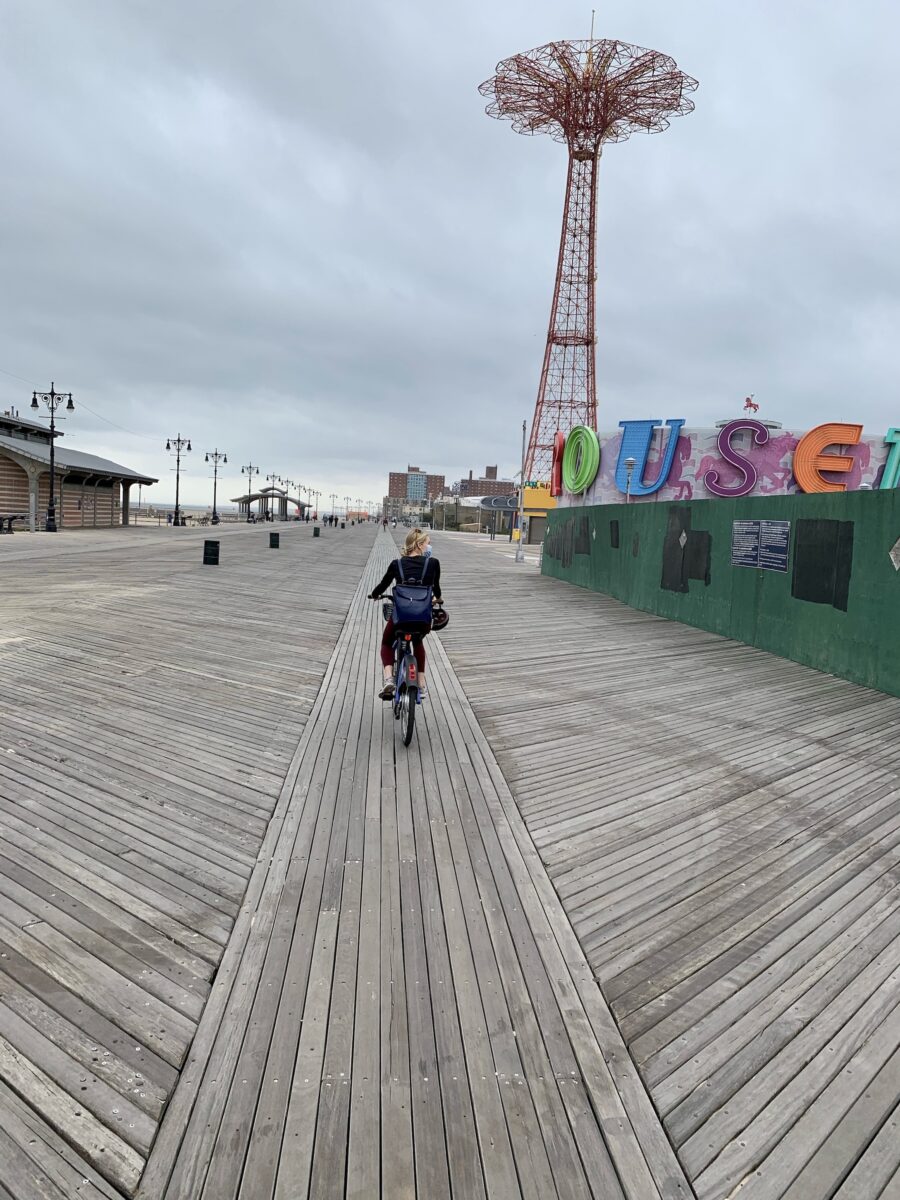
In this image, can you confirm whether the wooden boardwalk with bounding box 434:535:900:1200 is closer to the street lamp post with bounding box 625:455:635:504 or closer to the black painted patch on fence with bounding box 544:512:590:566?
the black painted patch on fence with bounding box 544:512:590:566

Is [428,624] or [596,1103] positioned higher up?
[428,624]

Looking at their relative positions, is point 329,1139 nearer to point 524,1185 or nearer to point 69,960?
point 524,1185

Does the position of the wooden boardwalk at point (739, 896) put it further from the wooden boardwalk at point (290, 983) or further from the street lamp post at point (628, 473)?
the street lamp post at point (628, 473)

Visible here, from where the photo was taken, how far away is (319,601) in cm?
1633

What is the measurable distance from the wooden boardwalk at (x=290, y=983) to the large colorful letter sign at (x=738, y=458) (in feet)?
98.8

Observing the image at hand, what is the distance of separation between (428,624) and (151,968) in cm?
380

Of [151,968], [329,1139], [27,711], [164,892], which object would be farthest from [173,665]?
[329,1139]

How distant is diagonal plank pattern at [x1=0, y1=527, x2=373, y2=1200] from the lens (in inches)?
94.6

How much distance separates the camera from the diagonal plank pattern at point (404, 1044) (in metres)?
2.23

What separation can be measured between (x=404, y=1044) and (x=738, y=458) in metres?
34.0

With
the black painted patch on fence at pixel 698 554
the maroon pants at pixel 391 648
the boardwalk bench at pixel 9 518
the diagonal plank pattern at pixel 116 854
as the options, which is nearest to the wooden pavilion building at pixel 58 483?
the boardwalk bench at pixel 9 518

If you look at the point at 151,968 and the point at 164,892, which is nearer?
the point at 151,968

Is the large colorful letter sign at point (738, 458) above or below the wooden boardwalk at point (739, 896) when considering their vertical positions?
above

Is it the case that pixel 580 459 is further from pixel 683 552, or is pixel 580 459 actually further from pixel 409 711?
pixel 409 711
